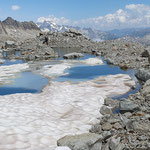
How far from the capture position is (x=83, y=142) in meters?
9.15

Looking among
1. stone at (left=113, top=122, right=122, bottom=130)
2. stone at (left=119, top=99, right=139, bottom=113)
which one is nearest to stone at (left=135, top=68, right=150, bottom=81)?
stone at (left=119, top=99, right=139, bottom=113)

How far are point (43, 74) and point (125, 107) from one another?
1576 cm

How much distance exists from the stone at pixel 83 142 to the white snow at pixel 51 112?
41.2 inches

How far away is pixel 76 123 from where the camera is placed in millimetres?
12984

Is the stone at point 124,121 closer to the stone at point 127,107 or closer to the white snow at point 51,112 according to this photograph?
the stone at point 127,107

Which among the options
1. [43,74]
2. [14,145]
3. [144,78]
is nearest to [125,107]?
[14,145]

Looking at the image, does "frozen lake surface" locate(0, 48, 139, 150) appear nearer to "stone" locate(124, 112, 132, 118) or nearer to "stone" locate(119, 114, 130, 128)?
"stone" locate(119, 114, 130, 128)

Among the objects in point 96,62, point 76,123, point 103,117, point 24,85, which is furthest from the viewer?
point 96,62

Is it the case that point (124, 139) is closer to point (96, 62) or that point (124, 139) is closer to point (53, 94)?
point (53, 94)

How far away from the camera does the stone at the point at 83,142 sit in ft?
29.7

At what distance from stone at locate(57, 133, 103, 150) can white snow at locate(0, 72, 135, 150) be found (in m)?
1.05

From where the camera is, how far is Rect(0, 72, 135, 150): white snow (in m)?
10.4

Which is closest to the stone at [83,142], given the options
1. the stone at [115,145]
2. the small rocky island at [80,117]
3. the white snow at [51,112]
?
the small rocky island at [80,117]

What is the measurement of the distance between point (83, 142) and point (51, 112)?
234 inches
